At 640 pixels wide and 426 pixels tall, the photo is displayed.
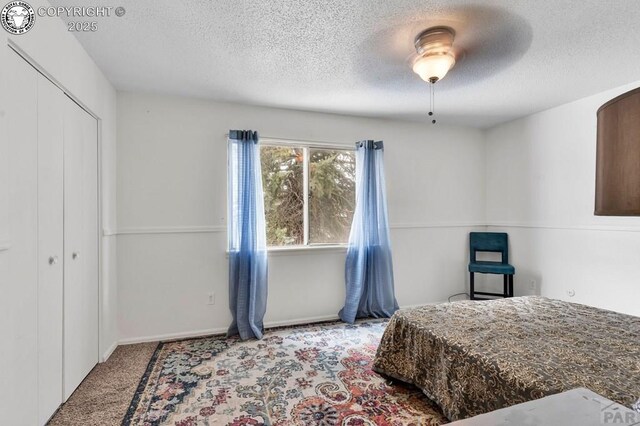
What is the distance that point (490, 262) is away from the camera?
4.16 metres

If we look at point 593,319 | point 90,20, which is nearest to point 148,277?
point 90,20

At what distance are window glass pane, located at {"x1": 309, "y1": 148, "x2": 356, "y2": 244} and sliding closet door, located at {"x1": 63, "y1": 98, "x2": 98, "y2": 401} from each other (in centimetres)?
208

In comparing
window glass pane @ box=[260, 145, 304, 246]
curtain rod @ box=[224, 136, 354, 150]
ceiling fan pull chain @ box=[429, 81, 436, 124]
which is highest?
ceiling fan pull chain @ box=[429, 81, 436, 124]

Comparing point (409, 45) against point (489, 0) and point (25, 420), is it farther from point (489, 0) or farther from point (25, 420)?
point (25, 420)

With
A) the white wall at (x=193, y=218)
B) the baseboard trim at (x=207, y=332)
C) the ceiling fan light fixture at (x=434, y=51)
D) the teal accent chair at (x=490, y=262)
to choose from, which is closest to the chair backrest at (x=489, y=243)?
the teal accent chair at (x=490, y=262)

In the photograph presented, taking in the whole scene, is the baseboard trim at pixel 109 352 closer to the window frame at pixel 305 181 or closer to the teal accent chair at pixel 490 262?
the window frame at pixel 305 181

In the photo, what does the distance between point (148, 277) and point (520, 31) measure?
11.9 ft

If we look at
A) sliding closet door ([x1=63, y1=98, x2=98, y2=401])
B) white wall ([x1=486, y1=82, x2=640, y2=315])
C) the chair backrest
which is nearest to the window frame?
sliding closet door ([x1=63, y1=98, x2=98, y2=401])

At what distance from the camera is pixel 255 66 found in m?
2.50

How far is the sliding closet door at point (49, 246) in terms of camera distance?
68.7 inches

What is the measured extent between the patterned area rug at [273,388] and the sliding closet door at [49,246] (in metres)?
0.48

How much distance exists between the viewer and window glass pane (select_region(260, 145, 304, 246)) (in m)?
3.50

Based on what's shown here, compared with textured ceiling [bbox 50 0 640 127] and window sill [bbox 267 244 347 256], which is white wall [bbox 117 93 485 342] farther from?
textured ceiling [bbox 50 0 640 127]

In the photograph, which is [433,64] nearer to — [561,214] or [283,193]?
[283,193]
